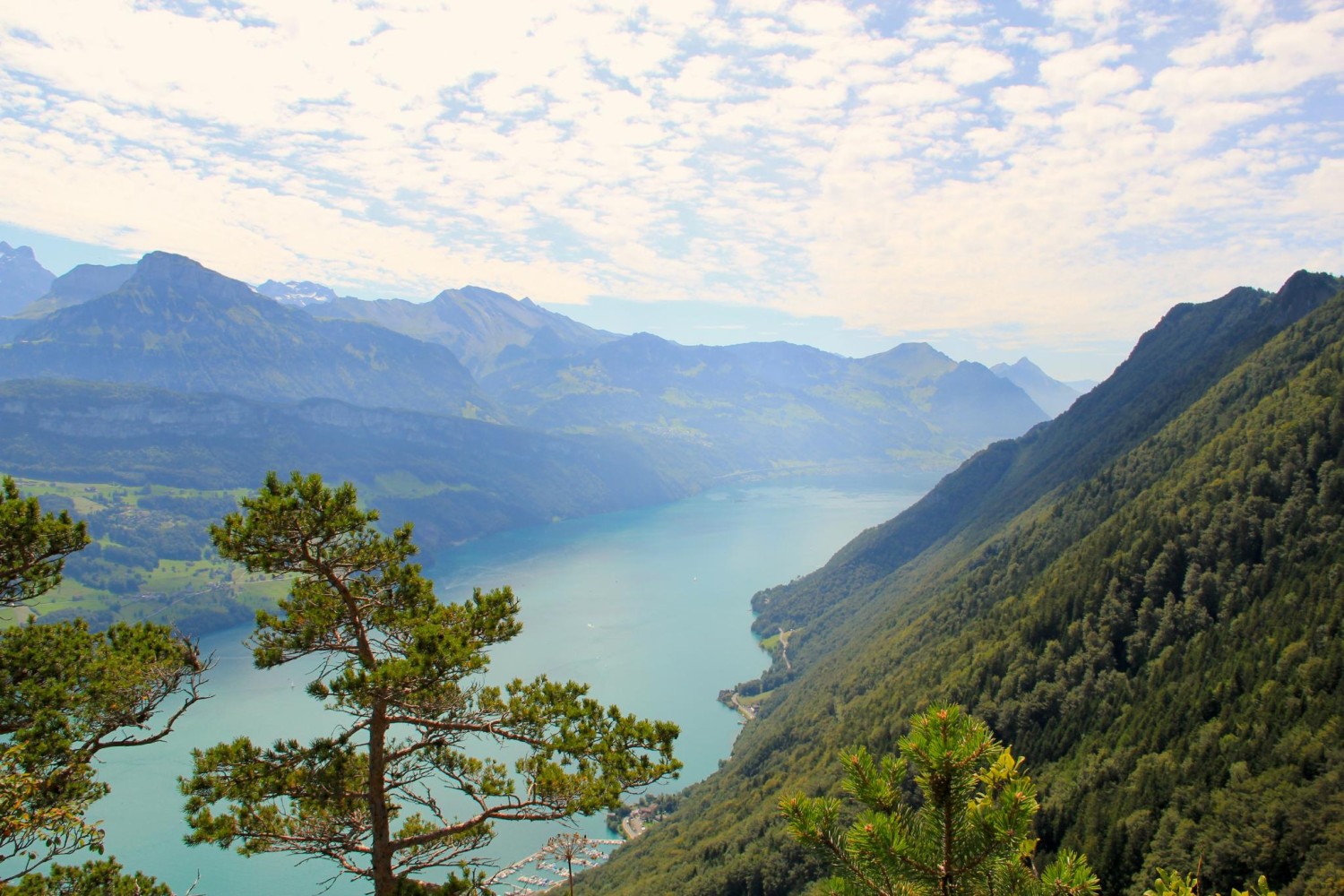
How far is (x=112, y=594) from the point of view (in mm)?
177375

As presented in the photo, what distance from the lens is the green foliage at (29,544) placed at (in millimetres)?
12102

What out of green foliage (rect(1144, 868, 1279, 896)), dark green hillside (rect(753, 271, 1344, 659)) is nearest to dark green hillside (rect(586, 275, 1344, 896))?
dark green hillside (rect(753, 271, 1344, 659))

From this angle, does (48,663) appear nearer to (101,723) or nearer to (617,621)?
(101,723)

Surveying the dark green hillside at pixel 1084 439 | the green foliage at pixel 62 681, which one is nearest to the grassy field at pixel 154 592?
the dark green hillside at pixel 1084 439

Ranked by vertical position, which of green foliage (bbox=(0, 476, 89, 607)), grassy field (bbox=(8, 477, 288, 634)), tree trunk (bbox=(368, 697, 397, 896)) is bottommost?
grassy field (bbox=(8, 477, 288, 634))

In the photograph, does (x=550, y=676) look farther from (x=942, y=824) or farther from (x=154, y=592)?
(x=154, y=592)

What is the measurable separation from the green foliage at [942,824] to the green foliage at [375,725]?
7486 millimetres

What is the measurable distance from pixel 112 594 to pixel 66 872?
20648 centimetres

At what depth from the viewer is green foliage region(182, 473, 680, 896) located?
1230cm

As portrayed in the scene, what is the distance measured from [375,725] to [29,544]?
6.38 metres

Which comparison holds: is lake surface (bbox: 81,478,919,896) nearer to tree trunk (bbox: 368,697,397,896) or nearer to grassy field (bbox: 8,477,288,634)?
grassy field (bbox: 8,477,288,634)

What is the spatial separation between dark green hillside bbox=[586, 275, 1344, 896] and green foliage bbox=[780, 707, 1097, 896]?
2590 centimetres

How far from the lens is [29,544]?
1235cm

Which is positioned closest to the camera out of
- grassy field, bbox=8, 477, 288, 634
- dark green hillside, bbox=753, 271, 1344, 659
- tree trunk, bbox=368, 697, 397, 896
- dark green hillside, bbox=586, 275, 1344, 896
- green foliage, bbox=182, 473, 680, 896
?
tree trunk, bbox=368, 697, 397, 896
